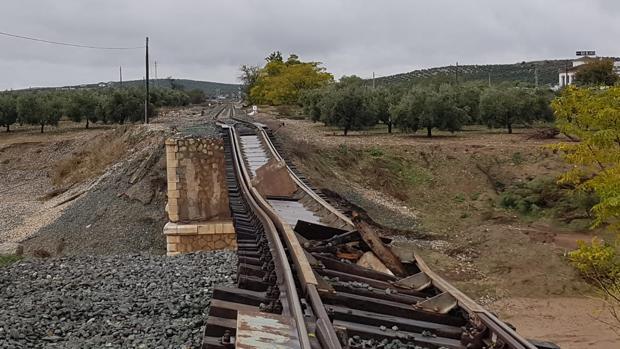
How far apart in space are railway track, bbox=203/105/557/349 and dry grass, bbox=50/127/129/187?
88.9 ft

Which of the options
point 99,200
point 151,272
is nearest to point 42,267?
point 151,272

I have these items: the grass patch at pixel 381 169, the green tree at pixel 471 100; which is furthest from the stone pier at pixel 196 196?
the green tree at pixel 471 100

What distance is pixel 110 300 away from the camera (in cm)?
793

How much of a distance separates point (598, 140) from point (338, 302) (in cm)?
1004

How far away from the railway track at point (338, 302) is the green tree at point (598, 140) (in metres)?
6.48

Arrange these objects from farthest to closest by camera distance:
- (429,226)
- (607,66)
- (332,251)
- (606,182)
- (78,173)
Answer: (607,66) < (78,173) < (429,226) < (606,182) < (332,251)

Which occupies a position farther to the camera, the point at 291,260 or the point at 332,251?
the point at 332,251

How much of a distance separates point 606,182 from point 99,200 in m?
18.9

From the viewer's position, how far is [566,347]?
13875 millimetres

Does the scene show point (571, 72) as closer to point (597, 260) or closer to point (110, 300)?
point (597, 260)

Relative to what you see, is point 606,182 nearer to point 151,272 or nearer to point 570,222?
point 151,272

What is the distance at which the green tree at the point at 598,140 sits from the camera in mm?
12445

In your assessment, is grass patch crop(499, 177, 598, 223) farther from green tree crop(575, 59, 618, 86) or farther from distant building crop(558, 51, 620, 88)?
green tree crop(575, 59, 618, 86)

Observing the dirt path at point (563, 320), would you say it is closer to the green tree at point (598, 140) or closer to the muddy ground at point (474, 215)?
the muddy ground at point (474, 215)
